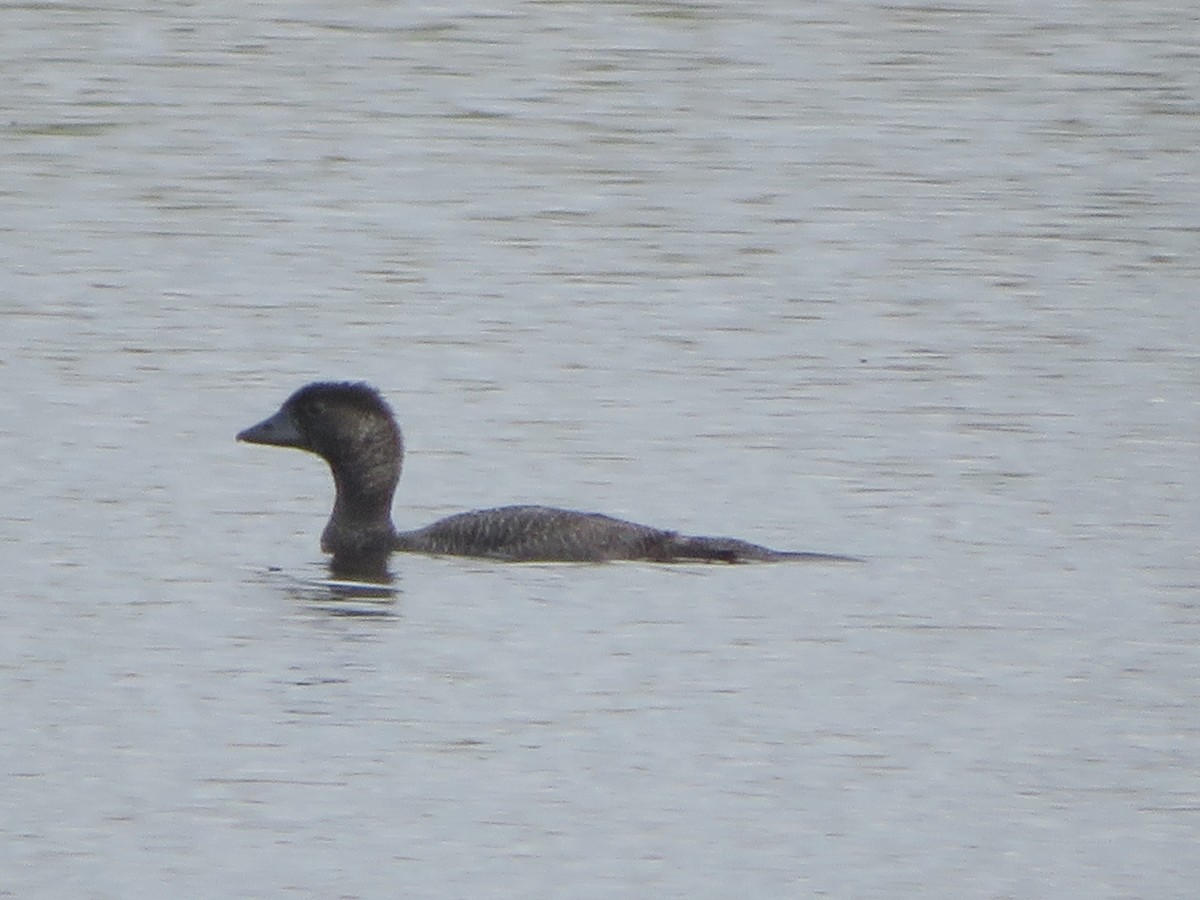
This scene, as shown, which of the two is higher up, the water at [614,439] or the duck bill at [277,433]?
the duck bill at [277,433]

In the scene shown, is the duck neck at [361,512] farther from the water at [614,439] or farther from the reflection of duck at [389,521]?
the water at [614,439]

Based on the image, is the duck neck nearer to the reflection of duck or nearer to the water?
the reflection of duck

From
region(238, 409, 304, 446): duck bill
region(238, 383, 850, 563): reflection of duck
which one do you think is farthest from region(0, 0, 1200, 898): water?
region(238, 409, 304, 446): duck bill

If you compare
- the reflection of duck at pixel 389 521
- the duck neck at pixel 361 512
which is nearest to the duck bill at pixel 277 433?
the reflection of duck at pixel 389 521

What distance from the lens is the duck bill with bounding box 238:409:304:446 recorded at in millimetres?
14180

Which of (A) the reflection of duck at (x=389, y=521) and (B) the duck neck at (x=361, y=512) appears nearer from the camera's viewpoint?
(A) the reflection of duck at (x=389, y=521)

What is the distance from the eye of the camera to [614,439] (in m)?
15.6

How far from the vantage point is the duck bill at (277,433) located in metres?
14.2

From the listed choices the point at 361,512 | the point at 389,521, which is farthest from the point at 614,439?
the point at 361,512

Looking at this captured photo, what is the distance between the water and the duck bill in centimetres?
35

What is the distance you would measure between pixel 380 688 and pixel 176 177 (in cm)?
1113

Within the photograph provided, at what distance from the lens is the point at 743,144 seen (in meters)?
23.6

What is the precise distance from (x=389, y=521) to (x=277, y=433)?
678 mm

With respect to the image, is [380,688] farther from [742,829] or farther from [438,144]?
[438,144]
